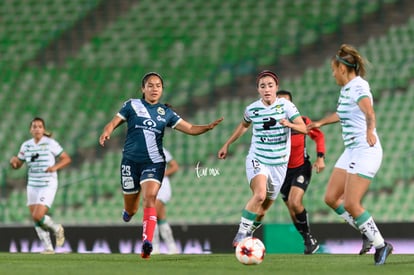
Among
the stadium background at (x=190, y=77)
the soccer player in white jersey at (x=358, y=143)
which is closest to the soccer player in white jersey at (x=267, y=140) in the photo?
the soccer player in white jersey at (x=358, y=143)

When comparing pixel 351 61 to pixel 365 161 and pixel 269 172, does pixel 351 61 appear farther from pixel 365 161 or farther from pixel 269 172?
pixel 269 172

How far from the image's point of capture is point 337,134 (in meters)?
18.4

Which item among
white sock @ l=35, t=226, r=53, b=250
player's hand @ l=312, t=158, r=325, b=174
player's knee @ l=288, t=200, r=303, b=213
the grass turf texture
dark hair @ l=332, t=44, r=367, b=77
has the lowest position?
the grass turf texture

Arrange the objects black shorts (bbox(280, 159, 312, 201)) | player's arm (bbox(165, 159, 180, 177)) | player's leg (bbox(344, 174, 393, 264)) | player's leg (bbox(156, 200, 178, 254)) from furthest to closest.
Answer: player's arm (bbox(165, 159, 180, 177)) < player's leg (bbox(156, 200, 178, 254)) < black shorts (bbox(280, 159, 312, 201)) < player's leg (bbox(344, 174, 393, 264))

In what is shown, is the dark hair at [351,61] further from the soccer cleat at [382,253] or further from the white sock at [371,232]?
the soccer cleat at [382,253]

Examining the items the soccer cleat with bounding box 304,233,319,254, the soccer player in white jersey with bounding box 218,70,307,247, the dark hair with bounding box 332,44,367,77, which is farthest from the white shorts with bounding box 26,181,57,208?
the dark hair with bounding box 332,44,367,77

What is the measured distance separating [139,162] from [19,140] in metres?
9.64

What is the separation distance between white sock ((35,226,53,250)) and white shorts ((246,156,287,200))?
180 inches

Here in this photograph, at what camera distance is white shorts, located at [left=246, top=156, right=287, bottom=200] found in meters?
10.7

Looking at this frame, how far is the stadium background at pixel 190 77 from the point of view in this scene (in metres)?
18.0

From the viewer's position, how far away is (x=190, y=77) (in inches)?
797

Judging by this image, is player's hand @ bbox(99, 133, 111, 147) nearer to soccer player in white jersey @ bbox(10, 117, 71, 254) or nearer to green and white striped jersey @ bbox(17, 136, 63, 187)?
soccer player in white jersey @ bbox(10, 117, 71, 254)

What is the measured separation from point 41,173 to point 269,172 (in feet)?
16.4

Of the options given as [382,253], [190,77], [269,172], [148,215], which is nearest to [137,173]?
[148,215]
